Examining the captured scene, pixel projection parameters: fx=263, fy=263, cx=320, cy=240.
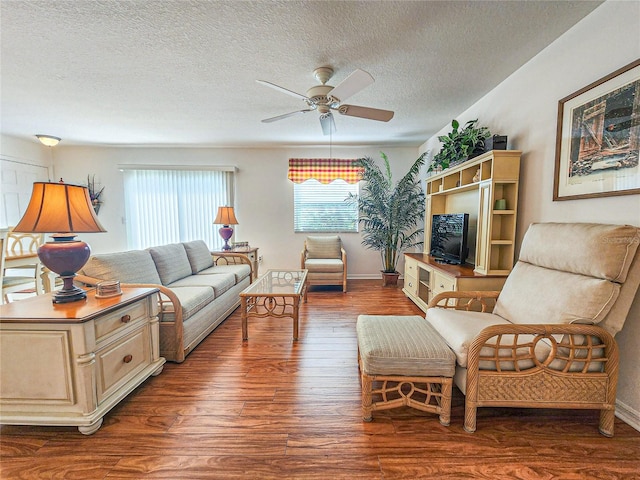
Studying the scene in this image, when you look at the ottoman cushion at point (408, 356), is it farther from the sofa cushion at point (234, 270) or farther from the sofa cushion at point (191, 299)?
the sofa cushion at point (234, 270)

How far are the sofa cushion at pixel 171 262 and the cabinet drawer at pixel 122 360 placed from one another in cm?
98

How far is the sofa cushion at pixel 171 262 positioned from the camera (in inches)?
107

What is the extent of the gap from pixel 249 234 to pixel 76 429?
12.2 ft

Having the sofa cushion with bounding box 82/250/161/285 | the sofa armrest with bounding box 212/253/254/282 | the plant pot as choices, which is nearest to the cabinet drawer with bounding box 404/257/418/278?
the plant pot

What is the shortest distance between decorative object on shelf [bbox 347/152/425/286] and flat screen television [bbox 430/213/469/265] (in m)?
0.85

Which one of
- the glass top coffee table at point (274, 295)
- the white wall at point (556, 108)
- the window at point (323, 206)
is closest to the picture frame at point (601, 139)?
the white wall at point (556, 108)

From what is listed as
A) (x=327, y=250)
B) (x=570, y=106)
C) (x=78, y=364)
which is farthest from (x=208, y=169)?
(x=570, y=106)

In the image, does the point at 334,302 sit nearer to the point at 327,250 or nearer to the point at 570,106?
the point at 327,250

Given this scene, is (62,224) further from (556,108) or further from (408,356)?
(556,108)

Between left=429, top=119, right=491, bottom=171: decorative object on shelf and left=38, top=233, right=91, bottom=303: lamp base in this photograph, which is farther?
left=429, top=119, right=491, bottom=171: decorative object on shelf

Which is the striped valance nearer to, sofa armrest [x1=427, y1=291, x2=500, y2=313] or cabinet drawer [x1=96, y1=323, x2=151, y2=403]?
sofa armrest [x1=427, y1=291, x2=500, y2=313]

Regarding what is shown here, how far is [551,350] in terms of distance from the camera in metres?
1.39

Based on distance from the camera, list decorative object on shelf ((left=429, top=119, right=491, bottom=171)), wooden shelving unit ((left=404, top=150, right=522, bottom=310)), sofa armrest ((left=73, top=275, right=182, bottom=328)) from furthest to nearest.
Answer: decorative object on shelf ((left=429, top=119, right=491, bottom=171)) < wooden shelving unit ((left=404, top=150, right=522, bottom=310)) < sofa armrest ((left=73, top=275, right=182, bottom=328))

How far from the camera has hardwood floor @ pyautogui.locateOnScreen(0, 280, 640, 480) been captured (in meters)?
1.20
